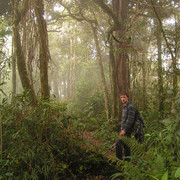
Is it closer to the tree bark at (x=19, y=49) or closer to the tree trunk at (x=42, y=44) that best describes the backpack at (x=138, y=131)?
the tree trunk at (x=42, y=44)

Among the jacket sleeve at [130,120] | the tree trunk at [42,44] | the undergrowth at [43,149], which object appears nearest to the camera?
the undergrowth at [43,149]

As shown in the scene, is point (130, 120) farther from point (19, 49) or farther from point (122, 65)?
point (122, 65)

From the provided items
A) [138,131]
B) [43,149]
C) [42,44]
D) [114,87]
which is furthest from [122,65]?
[43,149]

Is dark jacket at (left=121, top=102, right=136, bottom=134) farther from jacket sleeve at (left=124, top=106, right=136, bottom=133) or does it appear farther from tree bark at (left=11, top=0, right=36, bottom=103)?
tree bark at (left=11, top=0, right=36, bottom=103)

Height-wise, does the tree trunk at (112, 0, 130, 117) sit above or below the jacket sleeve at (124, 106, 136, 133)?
above

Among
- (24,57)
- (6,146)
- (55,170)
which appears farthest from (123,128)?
(24,57)

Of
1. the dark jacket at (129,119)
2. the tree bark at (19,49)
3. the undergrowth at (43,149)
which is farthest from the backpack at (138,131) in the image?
the tree bark at (19,49)

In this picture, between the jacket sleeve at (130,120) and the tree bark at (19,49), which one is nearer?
the jacket sleeve at (130,120)

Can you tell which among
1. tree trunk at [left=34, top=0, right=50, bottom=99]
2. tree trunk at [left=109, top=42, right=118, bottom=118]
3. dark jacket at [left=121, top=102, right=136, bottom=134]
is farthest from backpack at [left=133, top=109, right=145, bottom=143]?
tree trunk at [left=109, top=42, right=118, bottom=118]

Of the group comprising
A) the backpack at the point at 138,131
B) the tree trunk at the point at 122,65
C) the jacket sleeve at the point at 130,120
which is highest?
the tree trunk at the point at 122,65

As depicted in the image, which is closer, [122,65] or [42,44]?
[42,44]

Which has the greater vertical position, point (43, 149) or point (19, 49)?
point (19, 49)

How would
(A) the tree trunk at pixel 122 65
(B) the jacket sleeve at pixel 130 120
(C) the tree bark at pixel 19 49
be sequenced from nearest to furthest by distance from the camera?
(B) the jacket sleeve at pixel 130 120
(C) the tree bark at pixel 19 49
(A) the tree trunk at pixel 122 65

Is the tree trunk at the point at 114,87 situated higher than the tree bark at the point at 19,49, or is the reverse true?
the tree bark at the point at 19,49
